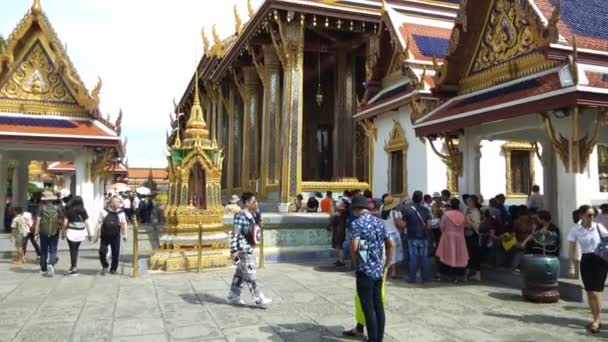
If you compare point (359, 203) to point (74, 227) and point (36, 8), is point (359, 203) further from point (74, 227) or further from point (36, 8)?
point (36, 8)

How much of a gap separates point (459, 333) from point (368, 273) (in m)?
1.43

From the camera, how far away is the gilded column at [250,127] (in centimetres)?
2300

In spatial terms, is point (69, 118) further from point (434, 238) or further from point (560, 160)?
point (560, 160)

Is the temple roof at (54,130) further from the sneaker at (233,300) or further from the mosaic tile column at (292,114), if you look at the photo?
the sneaker at (233,300)

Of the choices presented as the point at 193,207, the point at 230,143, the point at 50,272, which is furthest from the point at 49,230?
the point at 230,143

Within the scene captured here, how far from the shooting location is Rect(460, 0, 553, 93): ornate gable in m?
8.00

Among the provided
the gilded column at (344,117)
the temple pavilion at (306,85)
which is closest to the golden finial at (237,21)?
the temple pavilion at (306,85)

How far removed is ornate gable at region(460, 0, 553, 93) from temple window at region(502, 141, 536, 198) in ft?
14.4

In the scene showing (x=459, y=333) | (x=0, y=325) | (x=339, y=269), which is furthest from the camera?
(x=339, y=269)

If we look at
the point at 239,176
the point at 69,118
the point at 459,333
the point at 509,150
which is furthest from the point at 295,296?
the point at 239,176

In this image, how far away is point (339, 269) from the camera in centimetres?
1027

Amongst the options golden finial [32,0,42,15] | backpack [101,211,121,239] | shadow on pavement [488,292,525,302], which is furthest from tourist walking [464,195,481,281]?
golden finial [32,0,42,15]

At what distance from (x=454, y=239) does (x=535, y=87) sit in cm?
→ 257

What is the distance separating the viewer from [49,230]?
951cm
